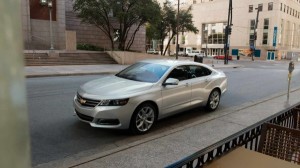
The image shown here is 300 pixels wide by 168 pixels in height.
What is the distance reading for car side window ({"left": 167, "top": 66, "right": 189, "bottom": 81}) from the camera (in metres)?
6.76

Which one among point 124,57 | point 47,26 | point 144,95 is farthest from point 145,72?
point 47,26

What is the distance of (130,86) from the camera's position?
5922 millimetres

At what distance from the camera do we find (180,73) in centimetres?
699

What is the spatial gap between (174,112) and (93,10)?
23836mm

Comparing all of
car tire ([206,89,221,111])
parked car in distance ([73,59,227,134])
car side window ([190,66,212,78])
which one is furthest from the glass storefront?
parked car in distance ([73,59,227,134])

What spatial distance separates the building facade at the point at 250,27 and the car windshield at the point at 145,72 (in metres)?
58.9

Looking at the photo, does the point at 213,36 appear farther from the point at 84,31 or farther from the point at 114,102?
the point at 114,102

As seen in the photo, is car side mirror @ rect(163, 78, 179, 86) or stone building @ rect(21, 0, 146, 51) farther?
stone building @ rect(21, 0, 146, 51)

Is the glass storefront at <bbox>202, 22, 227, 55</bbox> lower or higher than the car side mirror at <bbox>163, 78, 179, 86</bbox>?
higher

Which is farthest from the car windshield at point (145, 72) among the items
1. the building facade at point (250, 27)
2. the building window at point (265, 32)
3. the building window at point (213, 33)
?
the building window at point (213, 33)

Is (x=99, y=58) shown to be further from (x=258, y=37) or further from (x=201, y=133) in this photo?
(x=258, y=37)

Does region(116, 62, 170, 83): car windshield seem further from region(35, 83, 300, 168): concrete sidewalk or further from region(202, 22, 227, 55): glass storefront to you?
region(202, 22, 227, 55): glass storefront

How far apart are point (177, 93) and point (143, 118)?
121cm

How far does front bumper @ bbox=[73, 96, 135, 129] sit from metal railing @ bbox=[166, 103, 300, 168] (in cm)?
231
